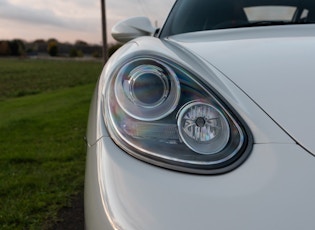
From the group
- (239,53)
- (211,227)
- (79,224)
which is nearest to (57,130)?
(79,224)

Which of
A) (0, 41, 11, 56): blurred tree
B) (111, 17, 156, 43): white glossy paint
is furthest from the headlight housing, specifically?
(0, 41, 11, 56): blurred tree

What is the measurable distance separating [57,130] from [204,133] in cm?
450

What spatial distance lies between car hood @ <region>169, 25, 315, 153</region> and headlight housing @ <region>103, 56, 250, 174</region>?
0.11 meters

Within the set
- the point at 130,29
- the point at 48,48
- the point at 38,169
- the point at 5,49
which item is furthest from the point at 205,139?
the point at 48,48

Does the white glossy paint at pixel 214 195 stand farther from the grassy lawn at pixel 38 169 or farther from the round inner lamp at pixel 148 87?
the grassy lawn at pixel 38 169

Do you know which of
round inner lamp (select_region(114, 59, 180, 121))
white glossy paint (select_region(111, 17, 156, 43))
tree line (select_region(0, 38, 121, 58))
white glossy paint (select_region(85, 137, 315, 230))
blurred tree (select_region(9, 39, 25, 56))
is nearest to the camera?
white glossy paint (select_region(85, 137, 315, 230))

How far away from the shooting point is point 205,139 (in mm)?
1132

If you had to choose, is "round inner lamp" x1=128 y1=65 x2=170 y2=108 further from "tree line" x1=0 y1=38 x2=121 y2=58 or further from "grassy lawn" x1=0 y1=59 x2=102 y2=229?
"tree line" x1=0 y1=38 x2=121 y2=58

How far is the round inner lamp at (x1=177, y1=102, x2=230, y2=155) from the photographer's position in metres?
1.11

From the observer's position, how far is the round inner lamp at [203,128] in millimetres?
1114

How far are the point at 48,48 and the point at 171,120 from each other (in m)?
98.6

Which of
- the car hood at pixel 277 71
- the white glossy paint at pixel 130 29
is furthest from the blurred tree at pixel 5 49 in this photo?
the car hood at pixel 277 71

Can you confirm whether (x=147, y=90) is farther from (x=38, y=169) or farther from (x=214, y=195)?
(x=38, y=169)

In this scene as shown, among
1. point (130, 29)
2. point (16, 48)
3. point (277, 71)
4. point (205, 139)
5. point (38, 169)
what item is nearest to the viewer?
point (205, 139)
